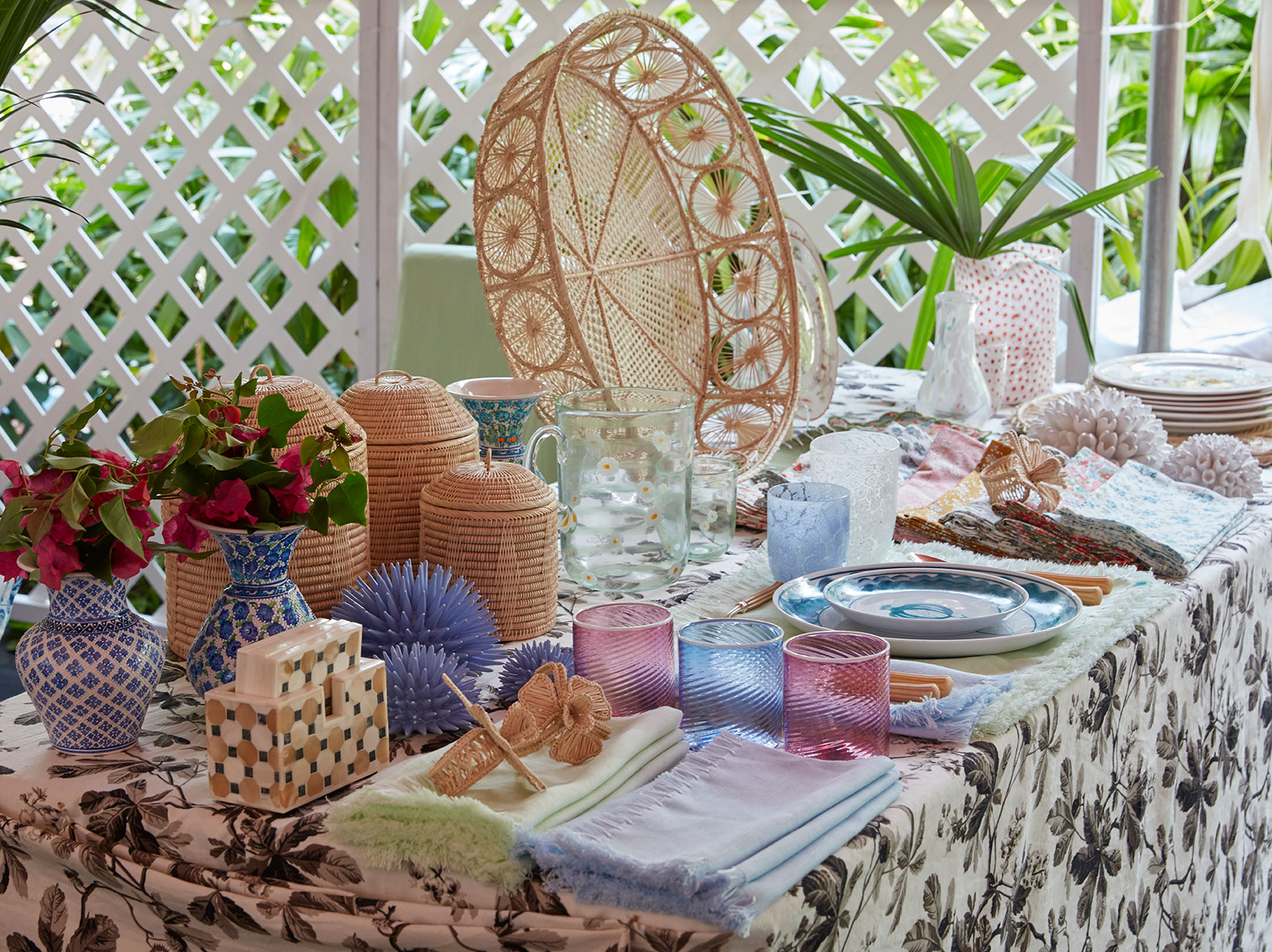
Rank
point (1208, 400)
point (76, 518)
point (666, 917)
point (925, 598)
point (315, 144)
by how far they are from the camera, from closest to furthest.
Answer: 1. point (666, 917)
2. point (76, 518)
3. point (925, 598)
4. point (1208, 400)
5. point (315, 144)

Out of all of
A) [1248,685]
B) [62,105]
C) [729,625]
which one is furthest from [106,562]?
[62,105]

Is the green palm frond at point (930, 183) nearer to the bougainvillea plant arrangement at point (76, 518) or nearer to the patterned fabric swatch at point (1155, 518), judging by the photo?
the patterned fabric swatch at point (1155, 518)

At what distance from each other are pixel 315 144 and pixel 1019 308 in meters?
2.41

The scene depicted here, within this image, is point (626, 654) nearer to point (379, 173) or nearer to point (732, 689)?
point (732, 689)

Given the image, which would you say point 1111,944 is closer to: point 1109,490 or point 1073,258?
point 1109,490

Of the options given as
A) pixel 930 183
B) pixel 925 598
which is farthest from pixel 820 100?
pixel 925 598

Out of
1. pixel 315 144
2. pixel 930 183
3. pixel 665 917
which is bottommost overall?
pixel 665 917

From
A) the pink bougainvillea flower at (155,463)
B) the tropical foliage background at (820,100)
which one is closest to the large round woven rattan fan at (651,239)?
the pink bougainvillea flower at (155,463)

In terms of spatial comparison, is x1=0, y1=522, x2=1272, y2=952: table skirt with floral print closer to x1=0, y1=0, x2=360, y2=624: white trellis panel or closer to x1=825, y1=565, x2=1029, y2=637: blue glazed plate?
x1=825, y1=565, x2=1029, y2=637: blue glazed plate

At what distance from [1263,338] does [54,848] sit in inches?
92.2

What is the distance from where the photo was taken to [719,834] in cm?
61

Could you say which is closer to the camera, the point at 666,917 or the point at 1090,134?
the point at 666,917

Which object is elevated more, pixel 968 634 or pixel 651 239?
pixel 651 239

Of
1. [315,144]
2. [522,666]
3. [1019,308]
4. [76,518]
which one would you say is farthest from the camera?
[315,144]
